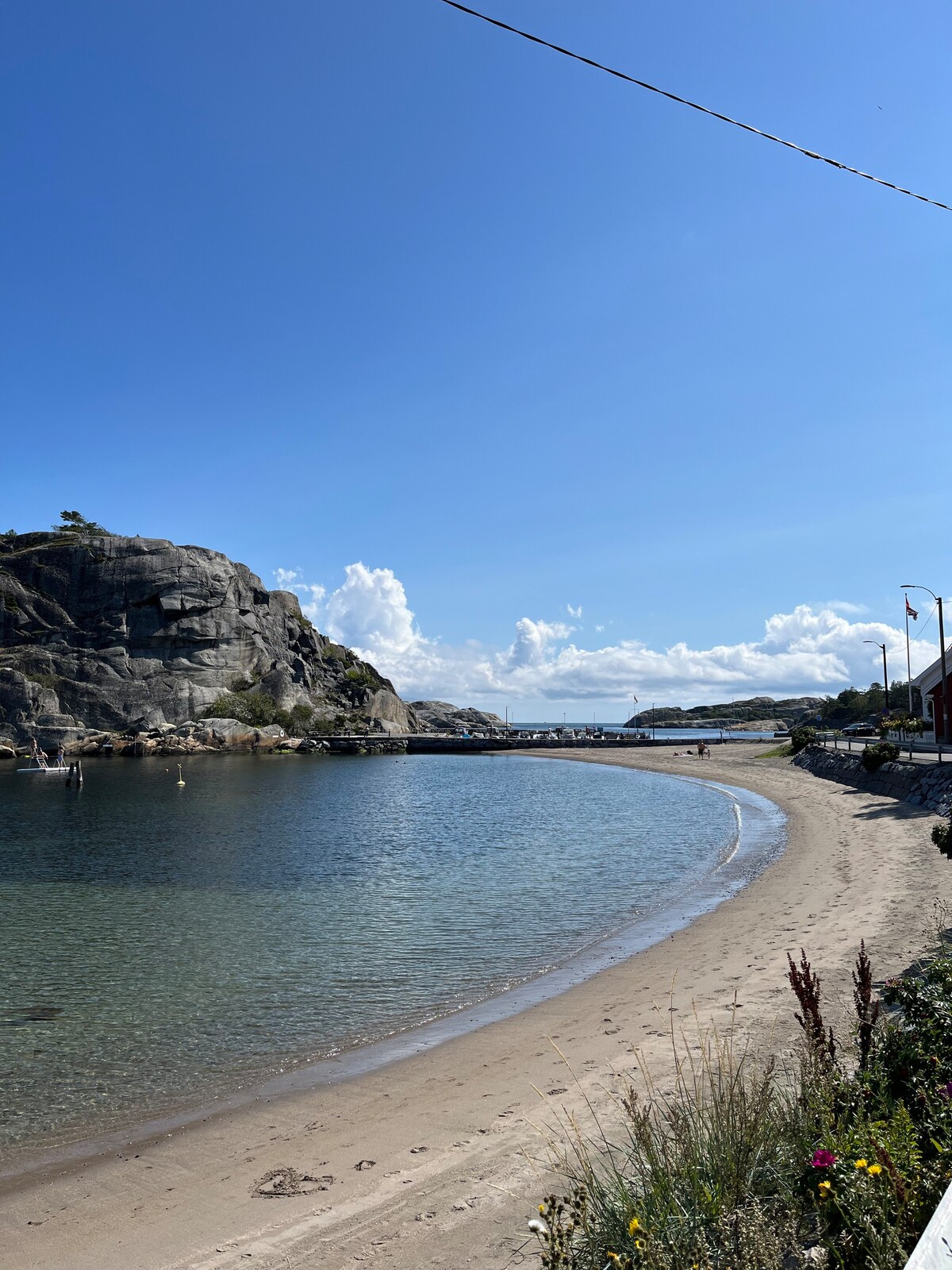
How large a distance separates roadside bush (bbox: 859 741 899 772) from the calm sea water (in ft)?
25.7

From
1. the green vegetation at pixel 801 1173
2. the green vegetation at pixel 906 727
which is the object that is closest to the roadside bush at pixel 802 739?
the green vegetation at pixel 906 727

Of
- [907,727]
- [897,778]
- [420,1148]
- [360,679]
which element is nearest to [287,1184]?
[420,1148]

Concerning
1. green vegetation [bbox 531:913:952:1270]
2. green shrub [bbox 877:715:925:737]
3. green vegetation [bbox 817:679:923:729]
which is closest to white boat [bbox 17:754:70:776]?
green shrub [bbox 877:715:925:737]

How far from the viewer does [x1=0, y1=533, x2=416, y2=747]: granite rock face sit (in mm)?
105312

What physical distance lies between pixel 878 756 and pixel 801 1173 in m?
40.3

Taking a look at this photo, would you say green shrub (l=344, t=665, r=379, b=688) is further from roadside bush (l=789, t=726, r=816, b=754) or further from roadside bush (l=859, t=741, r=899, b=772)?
roadside bush (l=859, t=741, r=899, b=772)

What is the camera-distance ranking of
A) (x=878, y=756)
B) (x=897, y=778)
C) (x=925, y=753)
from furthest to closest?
(x=925, y=753) → (x=878, y=756) → (x=897, y=778)

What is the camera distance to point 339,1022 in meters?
12.1

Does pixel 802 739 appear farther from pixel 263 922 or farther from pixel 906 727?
pixel 263 922

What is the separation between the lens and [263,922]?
1867 cm

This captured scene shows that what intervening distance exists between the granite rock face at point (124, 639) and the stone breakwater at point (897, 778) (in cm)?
8389

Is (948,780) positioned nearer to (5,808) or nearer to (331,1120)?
(331,1120)

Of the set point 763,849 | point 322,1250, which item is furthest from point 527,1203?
point 763,849

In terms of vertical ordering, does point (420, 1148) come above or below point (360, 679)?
below
